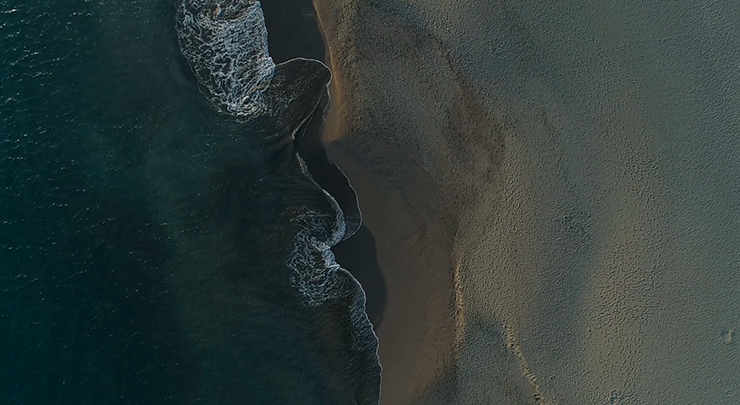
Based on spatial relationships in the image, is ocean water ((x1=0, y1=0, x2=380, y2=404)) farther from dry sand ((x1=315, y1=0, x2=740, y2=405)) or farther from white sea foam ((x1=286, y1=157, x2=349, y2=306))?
dry sand ((x1=315, y1=0, x2=740, y2=405))

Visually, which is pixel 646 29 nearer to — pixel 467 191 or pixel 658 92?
pixel 658 92

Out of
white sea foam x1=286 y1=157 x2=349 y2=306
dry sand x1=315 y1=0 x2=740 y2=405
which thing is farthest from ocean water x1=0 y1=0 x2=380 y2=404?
dry sand x1=315 y1=0 x2=740 y2=405

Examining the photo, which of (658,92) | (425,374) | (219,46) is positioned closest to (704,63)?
(658,92)

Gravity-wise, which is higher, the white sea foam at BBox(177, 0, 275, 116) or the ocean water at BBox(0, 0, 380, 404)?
the white sea foam at BBox(177, 0, 275, 116)

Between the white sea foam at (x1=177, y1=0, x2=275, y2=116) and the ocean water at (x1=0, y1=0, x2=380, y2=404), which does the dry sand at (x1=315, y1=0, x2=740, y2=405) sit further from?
the white sea foam at (x1=177, y1=0, x2=275, y2=116)

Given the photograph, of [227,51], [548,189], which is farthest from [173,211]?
[548,189]

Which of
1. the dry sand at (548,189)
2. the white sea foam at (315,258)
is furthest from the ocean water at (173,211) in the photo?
the dry sand at (548,189)
